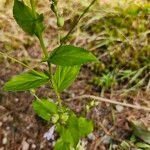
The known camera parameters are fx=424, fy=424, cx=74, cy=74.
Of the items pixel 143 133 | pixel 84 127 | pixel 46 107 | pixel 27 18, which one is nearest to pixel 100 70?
pixel 143 133

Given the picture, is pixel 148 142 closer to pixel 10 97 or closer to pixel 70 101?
pixel 70 101

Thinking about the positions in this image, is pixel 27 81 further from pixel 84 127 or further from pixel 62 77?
pixel 84 127

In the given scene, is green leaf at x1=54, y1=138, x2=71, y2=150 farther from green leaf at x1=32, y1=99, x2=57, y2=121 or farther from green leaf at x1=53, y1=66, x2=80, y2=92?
green leaf at x1=53, y1=66, x2=80, y2=92

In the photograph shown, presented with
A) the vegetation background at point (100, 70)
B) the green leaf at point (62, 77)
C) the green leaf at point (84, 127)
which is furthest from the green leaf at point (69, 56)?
the vegetation background at point (100, 70)

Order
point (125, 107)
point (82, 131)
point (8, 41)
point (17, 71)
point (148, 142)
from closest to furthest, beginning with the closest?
1. point (82, 131)
2. point (148, 142)
3. point (125, 107)
4. point (17, 71)
5. point (8, 41)

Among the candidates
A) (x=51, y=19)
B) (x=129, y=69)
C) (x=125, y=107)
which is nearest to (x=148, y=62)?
(x=129, y=69)

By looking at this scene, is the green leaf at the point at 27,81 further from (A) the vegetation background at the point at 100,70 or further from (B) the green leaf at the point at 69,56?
(A) the vegetation background at the point at 100,70
